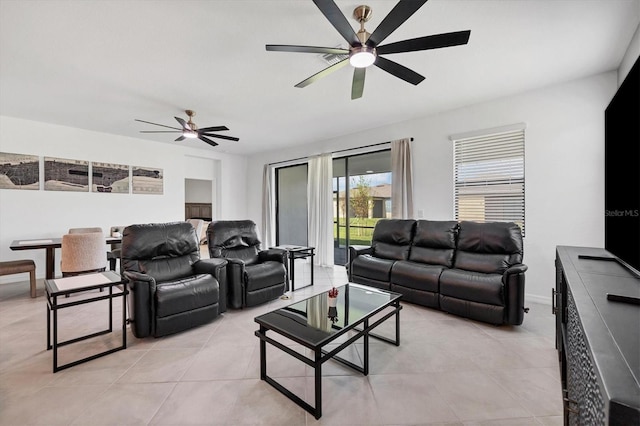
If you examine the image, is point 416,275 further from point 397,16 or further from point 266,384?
point 397,16

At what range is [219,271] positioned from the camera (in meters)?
3.11

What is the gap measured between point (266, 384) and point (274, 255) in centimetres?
203

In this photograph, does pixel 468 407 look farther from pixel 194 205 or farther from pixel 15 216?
pixel 194 205

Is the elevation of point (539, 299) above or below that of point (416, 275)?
below

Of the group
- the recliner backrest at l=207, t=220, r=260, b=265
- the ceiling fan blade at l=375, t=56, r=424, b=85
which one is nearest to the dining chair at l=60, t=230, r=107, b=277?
the recliner backrest at l=207, t=220, r=260, b=265

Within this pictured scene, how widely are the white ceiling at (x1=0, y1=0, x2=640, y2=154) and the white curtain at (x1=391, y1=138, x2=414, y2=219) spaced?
541 mm

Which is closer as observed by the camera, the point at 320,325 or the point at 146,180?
the point at 320,325

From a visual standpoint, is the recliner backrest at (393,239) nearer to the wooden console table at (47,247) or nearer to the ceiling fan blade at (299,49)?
the ceiling fan blade at (299,49)

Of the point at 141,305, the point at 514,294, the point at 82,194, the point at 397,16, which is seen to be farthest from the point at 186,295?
the point at 82,194

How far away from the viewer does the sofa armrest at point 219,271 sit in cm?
309

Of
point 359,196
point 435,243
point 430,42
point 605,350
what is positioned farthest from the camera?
point 359,196

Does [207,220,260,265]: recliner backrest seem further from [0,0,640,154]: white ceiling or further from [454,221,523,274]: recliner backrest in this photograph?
[454,221,523,274]: recliner backrest

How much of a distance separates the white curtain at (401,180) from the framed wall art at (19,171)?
6037mm

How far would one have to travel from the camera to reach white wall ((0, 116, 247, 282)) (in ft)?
14.5
